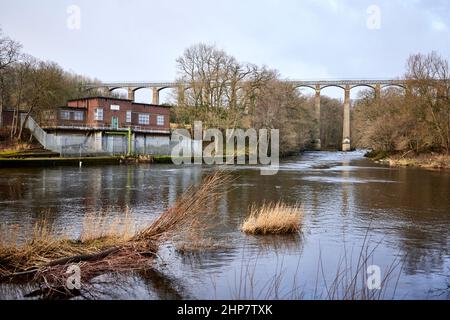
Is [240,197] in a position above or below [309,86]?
below

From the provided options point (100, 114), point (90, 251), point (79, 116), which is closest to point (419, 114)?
point (100, 114)

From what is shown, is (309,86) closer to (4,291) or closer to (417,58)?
(417,58)

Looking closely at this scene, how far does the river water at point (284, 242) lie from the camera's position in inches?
302

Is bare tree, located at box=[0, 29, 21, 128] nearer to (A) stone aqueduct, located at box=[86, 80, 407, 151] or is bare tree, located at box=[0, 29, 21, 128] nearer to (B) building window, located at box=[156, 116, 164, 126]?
(B) building window, located at box=[156, 116, 164, 126]

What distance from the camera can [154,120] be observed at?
6550cm

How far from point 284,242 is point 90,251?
16.2 ft

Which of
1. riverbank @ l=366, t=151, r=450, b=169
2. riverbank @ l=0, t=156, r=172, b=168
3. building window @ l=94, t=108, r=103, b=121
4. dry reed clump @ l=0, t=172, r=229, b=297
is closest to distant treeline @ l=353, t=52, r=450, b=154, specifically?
riverbank @ l=366, t=151, r=450, b=169

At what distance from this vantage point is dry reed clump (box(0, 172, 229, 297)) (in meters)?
7.67

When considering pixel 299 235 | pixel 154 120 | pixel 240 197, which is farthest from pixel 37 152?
pixel 299 235

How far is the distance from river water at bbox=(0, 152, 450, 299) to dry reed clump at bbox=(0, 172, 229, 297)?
1.20ft

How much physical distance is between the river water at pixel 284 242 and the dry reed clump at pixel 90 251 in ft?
1.20

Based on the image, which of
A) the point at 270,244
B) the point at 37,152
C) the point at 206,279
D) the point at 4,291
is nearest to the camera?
the point at 4,291

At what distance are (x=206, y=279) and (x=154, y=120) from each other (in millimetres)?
58910

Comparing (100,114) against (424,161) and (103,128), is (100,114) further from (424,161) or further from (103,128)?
(424,161)
